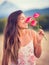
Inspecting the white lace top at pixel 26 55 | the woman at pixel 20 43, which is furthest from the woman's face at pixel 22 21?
the white lace top at pixel 26 55

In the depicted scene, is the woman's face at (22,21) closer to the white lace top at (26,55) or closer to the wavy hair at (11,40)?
the wavy hair at (11,40)

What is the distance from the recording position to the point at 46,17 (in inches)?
49.7

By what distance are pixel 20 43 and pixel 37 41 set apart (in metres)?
0.12

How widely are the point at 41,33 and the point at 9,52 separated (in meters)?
0.27

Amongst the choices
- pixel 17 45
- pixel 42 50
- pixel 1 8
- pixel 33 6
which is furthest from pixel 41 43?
pixel 1 8

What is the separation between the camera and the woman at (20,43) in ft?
4.00

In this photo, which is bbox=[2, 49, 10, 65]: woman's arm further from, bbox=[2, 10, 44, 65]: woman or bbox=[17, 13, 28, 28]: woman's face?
bbox=[17, 13, 28, 28]: woman's face

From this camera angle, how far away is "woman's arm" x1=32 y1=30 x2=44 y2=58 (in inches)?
48.5


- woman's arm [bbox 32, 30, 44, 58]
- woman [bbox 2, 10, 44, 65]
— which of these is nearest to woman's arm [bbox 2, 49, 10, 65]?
woman [bbox 2, 10, 44, 65]

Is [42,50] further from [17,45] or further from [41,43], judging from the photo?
[17,45]

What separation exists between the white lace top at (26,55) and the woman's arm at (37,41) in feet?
0.10

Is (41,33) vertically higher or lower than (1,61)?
higher

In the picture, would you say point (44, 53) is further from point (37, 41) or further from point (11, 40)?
point (11, 40)

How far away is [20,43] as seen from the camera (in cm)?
123
